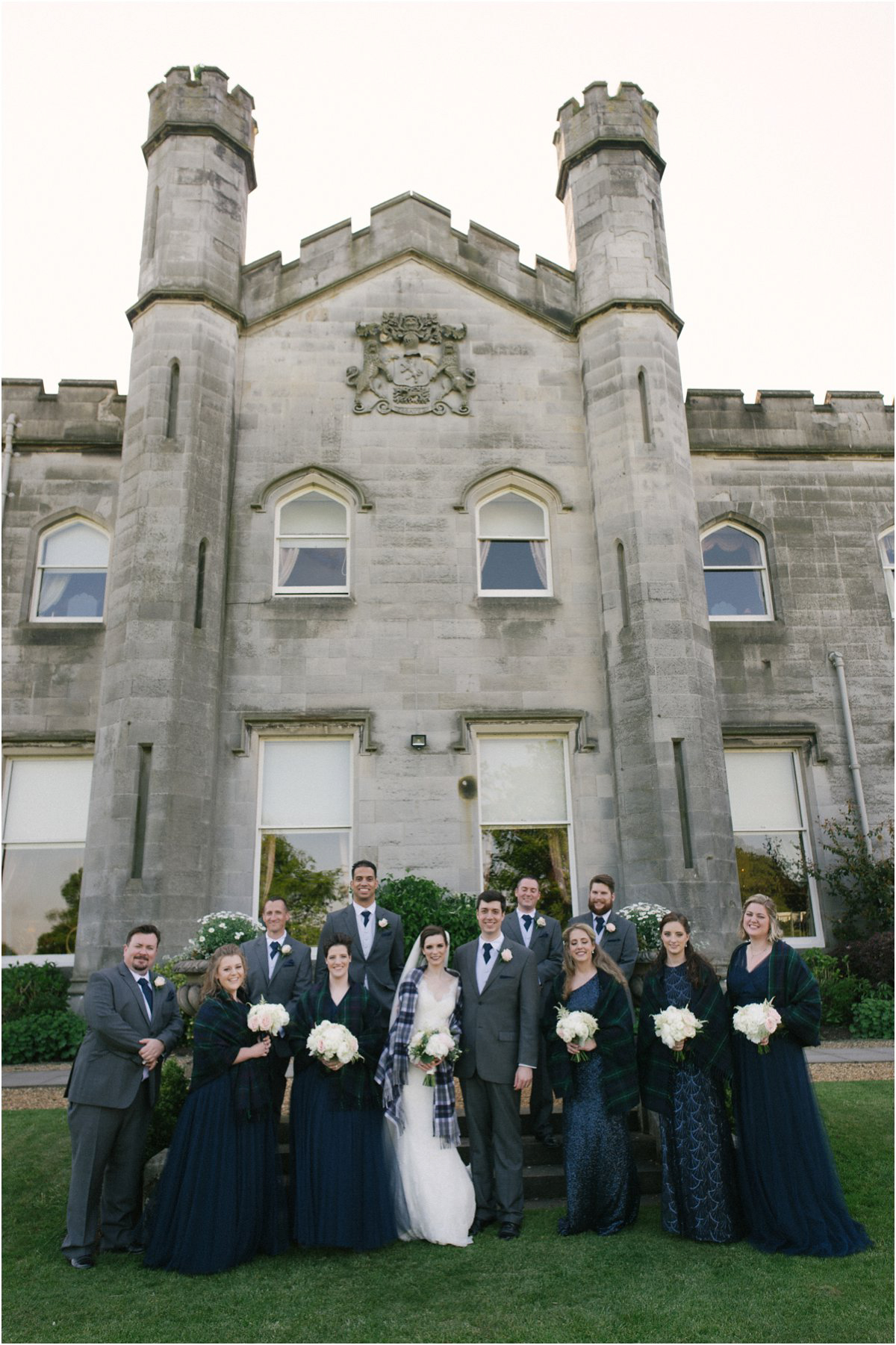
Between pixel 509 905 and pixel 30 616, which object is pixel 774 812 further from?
pixel 30 616

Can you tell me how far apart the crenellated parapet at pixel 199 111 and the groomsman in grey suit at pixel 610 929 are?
1238 cm

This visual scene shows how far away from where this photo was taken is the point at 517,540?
13789 mm

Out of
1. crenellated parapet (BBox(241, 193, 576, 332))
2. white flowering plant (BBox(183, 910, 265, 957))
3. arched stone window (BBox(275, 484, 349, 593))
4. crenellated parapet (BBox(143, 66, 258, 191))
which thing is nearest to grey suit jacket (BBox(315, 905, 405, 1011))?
white flowering plant (BBox(183, 910, 265, 957))

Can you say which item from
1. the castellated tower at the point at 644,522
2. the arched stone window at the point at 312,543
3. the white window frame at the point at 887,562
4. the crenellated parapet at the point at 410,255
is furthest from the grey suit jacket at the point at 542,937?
the white window frame at the point at 887,562

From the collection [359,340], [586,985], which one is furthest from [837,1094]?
[359,340]

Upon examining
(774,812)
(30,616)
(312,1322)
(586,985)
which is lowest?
(312,1322)

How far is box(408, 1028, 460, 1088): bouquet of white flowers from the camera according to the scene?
6.18 m

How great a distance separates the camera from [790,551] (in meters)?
15.4

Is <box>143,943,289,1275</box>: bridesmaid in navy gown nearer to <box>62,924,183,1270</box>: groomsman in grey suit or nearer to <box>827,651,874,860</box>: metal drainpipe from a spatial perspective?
<box>62,924,183,1270</box>: groomsman in grey suit

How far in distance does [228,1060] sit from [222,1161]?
21.7 inches

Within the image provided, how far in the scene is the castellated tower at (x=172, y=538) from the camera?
37.1ft

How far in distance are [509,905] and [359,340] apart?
8.35 metres

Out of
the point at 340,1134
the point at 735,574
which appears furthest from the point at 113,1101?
the point at 735,574

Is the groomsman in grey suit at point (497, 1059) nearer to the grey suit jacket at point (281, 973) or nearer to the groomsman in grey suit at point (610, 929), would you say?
the grey suit jacket at point (281, 973)
